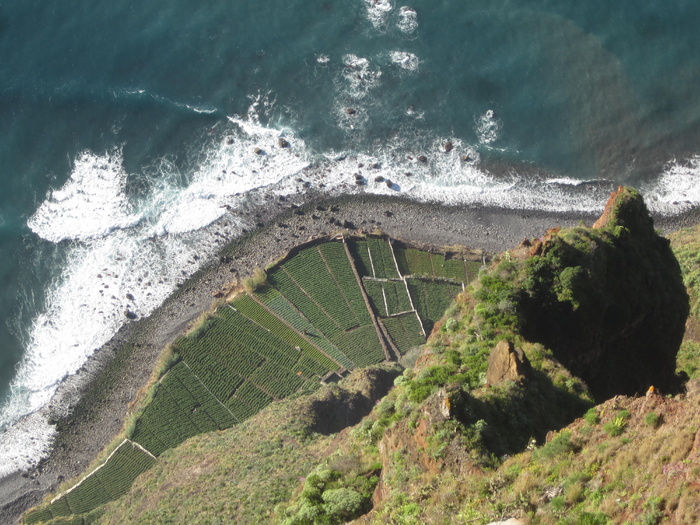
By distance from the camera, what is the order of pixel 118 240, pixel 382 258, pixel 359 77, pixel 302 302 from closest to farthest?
pixel 302 302, pixel 382 258, pixel 118 240, pixel 359 77

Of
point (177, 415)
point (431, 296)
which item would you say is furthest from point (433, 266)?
point (177, 415)

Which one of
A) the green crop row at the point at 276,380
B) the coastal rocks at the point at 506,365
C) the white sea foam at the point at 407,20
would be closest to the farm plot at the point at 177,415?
the green crop row at the point at 276,380

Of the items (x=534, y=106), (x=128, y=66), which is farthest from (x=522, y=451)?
(x=128, y=66)

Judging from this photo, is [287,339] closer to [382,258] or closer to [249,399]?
[249,399]

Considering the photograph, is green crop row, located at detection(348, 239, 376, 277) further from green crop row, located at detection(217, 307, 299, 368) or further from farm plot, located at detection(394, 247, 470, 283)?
green crop row, located at detection(217, 307, 299, 368)

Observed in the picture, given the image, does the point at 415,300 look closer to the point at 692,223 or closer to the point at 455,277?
the point at 455,277

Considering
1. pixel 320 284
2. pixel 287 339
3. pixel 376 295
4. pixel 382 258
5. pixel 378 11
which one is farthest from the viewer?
pixel 378 11

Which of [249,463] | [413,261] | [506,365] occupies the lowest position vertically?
[249,463]

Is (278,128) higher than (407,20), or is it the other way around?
(407,20)

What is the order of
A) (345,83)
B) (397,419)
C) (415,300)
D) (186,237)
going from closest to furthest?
(397,419) < (415,300) < (186,237) < (345,83)
